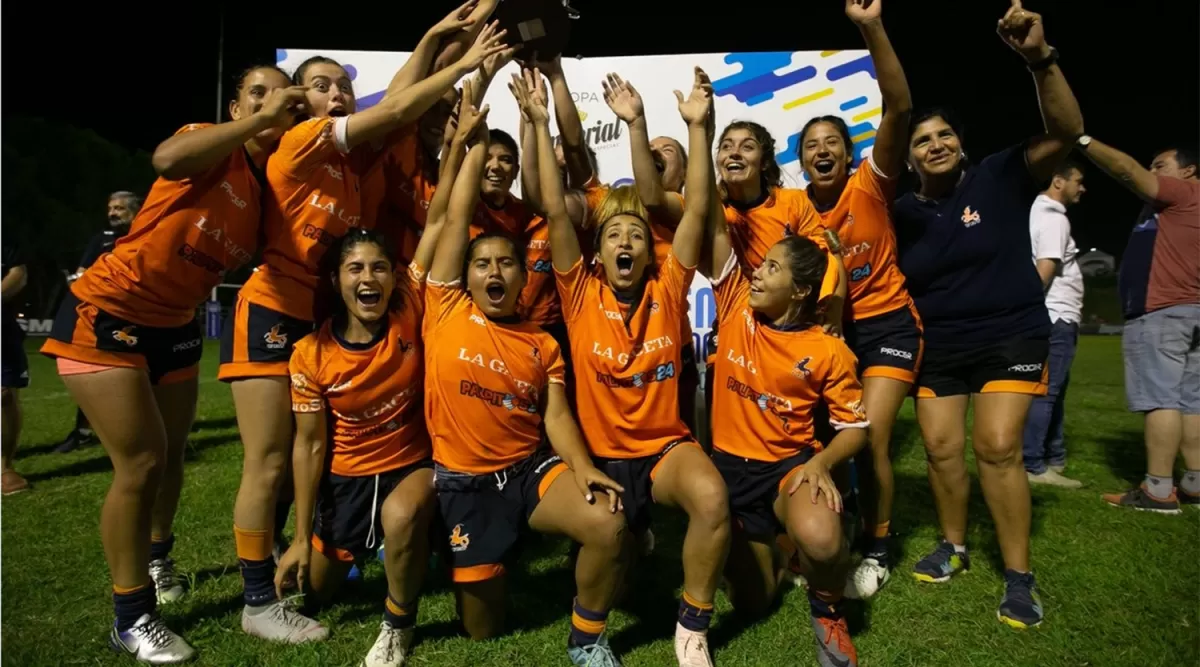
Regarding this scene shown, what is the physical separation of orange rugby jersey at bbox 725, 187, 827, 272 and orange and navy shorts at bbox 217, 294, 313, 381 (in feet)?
7.16

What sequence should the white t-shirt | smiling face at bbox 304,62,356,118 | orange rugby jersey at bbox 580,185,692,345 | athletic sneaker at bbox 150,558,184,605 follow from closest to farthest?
smiling face at bbox 304,62,356,118 < athletic sneaker at bbox 150,558,184,605 < orange rugby jersey at bbox 580,185,692,345 < the white t-shirt

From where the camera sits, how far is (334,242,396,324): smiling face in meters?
3.14

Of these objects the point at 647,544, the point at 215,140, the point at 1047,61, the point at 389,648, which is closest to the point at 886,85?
the point at 1047,61

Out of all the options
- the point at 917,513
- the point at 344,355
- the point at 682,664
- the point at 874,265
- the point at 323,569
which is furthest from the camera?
the point at 917,513

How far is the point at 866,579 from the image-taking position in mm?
3705

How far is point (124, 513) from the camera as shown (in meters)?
3.04

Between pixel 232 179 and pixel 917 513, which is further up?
pixel 232 179

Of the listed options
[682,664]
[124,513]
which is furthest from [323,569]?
[682,664]

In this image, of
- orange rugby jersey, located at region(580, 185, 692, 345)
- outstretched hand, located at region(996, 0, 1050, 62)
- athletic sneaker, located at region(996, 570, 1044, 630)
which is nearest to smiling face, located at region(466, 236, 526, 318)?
orange rugby jersey, located at region(580, 185, 692, 345)

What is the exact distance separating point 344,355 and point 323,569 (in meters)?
1.04

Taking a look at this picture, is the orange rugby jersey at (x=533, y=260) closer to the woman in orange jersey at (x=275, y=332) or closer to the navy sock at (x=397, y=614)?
the woman in orange jersey at (x=275, y=332)

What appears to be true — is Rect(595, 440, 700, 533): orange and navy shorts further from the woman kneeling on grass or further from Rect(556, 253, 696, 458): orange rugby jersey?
the woman kneeling on grass

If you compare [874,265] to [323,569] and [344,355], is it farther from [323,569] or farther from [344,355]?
[323,569]

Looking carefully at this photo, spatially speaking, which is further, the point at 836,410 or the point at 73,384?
the point at 836,410
